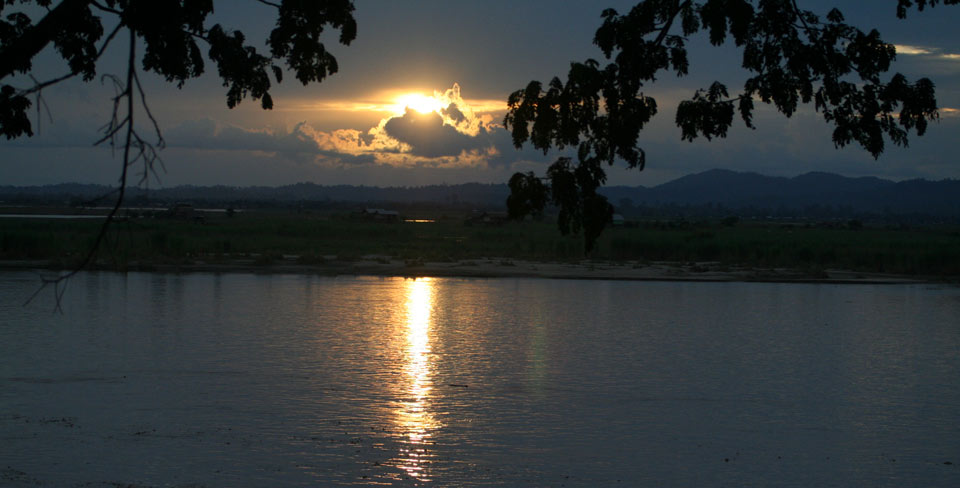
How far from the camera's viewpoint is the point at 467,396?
12211 millimetres

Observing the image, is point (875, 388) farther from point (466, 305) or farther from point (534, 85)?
point (466, 305)

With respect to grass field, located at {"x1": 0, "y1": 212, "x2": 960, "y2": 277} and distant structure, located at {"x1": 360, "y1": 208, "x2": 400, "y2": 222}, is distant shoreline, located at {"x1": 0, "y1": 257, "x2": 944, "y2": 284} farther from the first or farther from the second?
distant structure, located at {"x1": 360, "y1": 208, "x2": 400, "y2": 222}

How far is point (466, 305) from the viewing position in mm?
23094

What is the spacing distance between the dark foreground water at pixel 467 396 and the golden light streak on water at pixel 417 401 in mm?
43

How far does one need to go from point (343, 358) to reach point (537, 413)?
14.4 ft

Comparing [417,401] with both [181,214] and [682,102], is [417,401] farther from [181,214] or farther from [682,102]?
[181,214]

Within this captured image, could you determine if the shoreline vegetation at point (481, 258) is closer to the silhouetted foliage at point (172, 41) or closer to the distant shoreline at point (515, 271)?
the distant shoreline at point (515, 271)

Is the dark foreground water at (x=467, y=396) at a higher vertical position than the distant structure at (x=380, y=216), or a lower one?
lower

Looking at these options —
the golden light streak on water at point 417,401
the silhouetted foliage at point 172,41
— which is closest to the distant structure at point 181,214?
the golden light streak on water at point 417,401

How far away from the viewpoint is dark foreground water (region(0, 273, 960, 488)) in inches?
358

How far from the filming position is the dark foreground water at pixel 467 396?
9.09 meters

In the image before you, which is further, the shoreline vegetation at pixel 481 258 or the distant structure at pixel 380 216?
the distant structure at pixel 380 216

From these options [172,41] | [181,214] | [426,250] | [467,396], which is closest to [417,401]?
[467,396]

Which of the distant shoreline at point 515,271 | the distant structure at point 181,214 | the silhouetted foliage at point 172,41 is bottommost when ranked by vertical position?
the distant shoreline at point 515,271
